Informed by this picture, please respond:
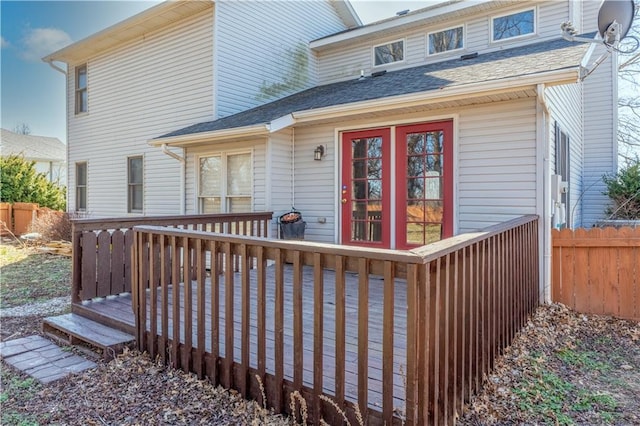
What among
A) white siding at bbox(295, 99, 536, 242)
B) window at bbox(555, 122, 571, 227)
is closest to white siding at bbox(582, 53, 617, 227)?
window at bbox(555, 122, 571, 227)

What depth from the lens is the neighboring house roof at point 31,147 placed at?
22344mm

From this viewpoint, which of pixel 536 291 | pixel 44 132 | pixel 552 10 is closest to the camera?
pixel 536 291

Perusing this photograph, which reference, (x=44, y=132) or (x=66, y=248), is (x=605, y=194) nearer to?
(x=66, y=248)

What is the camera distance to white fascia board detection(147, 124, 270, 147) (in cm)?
602

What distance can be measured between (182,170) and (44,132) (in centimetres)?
2661

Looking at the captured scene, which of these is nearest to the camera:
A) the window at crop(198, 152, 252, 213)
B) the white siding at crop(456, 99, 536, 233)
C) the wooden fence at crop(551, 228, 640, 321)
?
the wooden fence at crop(551, 228, 640, 321)

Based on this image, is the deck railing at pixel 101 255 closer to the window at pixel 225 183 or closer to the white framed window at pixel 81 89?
the window at pixel 225 183

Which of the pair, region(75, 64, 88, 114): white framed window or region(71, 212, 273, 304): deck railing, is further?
region(75, 64, 88, 114): white framed window

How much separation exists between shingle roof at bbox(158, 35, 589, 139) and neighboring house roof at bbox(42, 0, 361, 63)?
249cm

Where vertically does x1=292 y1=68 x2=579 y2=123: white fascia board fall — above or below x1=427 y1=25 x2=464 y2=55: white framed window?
below

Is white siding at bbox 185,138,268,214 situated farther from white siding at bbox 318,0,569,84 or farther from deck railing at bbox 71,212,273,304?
white siding at bbox 318,0,569,84

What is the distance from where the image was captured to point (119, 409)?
259 cm

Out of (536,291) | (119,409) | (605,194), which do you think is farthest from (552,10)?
(119,409)

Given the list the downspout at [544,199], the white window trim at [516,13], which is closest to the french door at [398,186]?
the downspout at [544,199]
